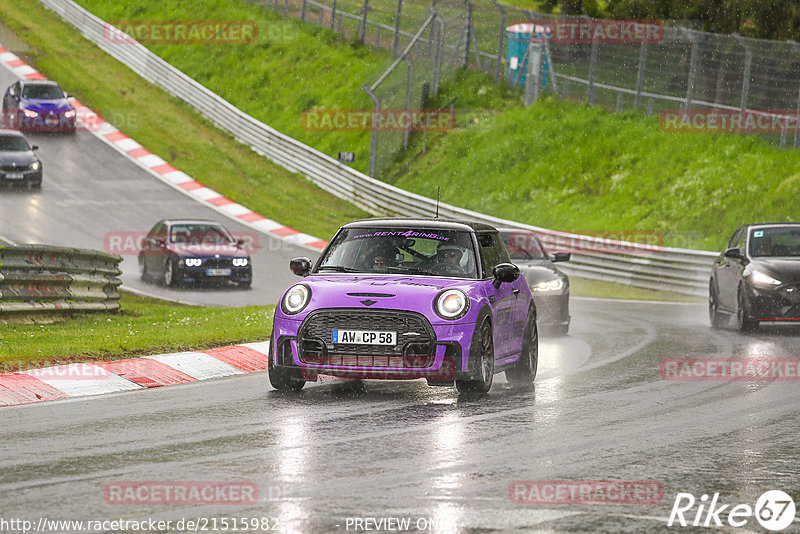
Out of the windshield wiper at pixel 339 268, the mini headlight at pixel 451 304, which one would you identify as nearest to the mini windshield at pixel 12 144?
the windshield wiper at pixel 339 268

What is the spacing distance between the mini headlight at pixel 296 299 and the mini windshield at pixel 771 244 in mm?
9290


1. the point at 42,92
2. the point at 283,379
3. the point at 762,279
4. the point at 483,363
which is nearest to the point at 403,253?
the point at 483,363

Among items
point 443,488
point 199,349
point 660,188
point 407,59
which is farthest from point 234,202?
point 443,488

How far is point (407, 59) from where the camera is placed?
36.5 meters

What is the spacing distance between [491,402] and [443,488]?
3544 millimetres

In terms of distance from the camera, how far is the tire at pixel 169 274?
76.7 feet

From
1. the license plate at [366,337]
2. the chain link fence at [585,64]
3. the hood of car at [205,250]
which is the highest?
the chain link fence at [585,64]

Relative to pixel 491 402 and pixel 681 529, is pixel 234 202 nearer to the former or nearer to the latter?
pixel 491 402

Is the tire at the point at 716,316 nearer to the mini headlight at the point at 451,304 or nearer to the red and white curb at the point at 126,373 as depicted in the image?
the red and white curb at the point at 126,373

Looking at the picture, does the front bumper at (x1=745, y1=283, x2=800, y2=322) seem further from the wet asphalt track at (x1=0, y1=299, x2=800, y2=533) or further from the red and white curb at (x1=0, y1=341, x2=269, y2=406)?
the red and white curb at (x1=0, y1=341, x2=269, y2=406)

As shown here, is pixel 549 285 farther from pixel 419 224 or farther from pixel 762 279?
pixel 419 224

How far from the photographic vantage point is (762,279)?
16.7 meters

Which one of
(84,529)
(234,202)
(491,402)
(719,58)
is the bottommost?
(234,202)

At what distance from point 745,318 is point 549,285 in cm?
280
